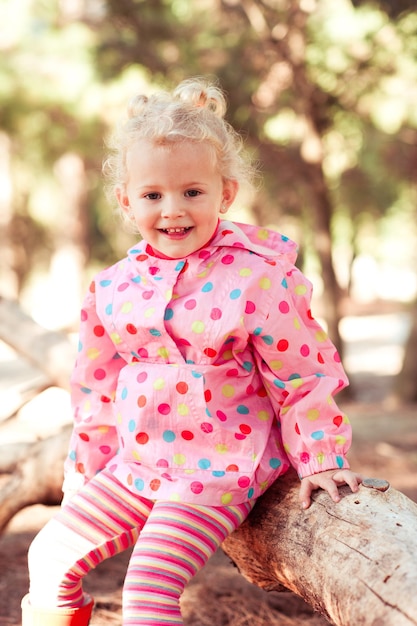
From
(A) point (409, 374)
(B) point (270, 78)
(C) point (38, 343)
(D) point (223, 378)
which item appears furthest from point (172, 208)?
(A) point (409, 374)

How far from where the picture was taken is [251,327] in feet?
6.36

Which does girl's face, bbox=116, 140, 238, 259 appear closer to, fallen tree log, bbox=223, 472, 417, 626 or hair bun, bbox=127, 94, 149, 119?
hair bun, bbox=127, 94, 149, 119

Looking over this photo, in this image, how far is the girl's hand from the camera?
1.82 metres

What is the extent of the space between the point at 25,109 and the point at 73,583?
8.86 metres

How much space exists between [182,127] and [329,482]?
3.12ft

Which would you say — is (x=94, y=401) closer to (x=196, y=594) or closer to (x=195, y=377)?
(x=195, y=377)

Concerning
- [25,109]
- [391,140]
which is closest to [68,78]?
[25,109]

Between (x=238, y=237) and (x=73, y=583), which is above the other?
(x=238, y=237)

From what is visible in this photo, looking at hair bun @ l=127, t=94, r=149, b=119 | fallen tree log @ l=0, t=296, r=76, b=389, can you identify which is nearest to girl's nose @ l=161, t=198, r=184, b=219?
hair bun @ l=127, t=94, r=149, b=119

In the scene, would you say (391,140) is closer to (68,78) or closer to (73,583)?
(68,78)

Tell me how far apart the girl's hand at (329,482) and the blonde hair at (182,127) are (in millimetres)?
808

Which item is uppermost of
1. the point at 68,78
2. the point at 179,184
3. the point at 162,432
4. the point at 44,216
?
the point at 68,78

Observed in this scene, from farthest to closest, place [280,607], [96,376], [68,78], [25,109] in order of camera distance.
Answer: [25,109] → [68,78] → [280,607] → [96,376]

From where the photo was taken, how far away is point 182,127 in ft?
6.45
